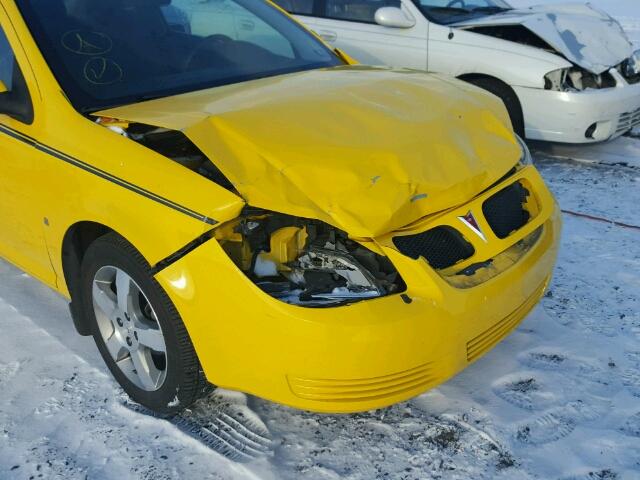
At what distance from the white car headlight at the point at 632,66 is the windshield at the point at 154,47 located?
125 inches

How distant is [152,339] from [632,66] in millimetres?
4937

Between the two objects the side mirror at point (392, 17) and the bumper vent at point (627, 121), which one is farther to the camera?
the side mirror at point (392, 17)

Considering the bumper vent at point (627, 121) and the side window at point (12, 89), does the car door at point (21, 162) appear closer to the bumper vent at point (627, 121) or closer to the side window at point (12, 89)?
the side window at point (12, 89)

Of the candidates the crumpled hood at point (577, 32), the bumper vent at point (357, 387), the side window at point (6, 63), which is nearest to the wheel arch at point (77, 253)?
the side window at point (6, 63)

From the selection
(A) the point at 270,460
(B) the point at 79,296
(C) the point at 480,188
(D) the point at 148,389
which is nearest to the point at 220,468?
(A) the point at 270,460

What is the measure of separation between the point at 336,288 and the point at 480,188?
0.72 m

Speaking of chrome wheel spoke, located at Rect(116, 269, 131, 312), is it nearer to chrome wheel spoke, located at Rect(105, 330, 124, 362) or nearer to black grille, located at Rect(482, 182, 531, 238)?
chrome wheel spoke, located at Rect(105, 330, 124, 362)

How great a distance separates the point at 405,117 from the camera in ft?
A: 8.48

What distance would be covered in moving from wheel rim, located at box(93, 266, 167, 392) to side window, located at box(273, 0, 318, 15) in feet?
14.1

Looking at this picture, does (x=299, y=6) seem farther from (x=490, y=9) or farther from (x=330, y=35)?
(x=490, y=9)

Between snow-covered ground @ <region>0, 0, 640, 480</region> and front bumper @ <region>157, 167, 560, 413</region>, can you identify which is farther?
snow-covered ground @ <region>0, 0, 640, 480</region>

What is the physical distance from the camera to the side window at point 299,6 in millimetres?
6043

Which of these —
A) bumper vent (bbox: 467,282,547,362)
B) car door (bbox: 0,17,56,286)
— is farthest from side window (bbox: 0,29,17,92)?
bumper vent (bbox: 467,282,547,362)

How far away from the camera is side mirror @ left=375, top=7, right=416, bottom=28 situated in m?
5.42
